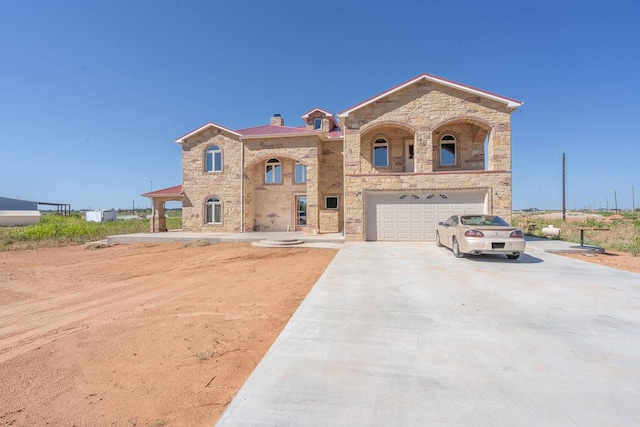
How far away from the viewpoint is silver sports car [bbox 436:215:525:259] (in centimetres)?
863

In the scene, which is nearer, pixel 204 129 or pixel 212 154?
pixel 204 129

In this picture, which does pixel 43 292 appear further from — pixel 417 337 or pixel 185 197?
pixel 185 197

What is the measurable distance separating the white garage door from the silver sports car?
416cm

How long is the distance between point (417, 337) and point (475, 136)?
51.0 ft

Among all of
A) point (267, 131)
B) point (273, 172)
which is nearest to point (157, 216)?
point (273, 172)

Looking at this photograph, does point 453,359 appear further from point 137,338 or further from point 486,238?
point 486,238

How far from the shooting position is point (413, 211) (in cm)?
1409

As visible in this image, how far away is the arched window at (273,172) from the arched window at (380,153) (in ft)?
22.4

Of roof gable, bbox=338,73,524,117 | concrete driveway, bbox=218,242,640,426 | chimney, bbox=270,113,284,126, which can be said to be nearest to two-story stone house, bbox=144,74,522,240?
roof gable, bbox=338,73,524,117

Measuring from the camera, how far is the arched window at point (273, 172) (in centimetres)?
2006

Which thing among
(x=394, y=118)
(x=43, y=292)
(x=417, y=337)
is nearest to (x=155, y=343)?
(x=417, y=337)

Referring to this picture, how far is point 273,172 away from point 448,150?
37.3 feet

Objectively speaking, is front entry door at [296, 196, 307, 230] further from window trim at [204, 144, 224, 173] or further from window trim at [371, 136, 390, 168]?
window trim at [204, 144, 224, 173]

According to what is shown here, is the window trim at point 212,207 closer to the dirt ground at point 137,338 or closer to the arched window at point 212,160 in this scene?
the arched window at point 212,160
